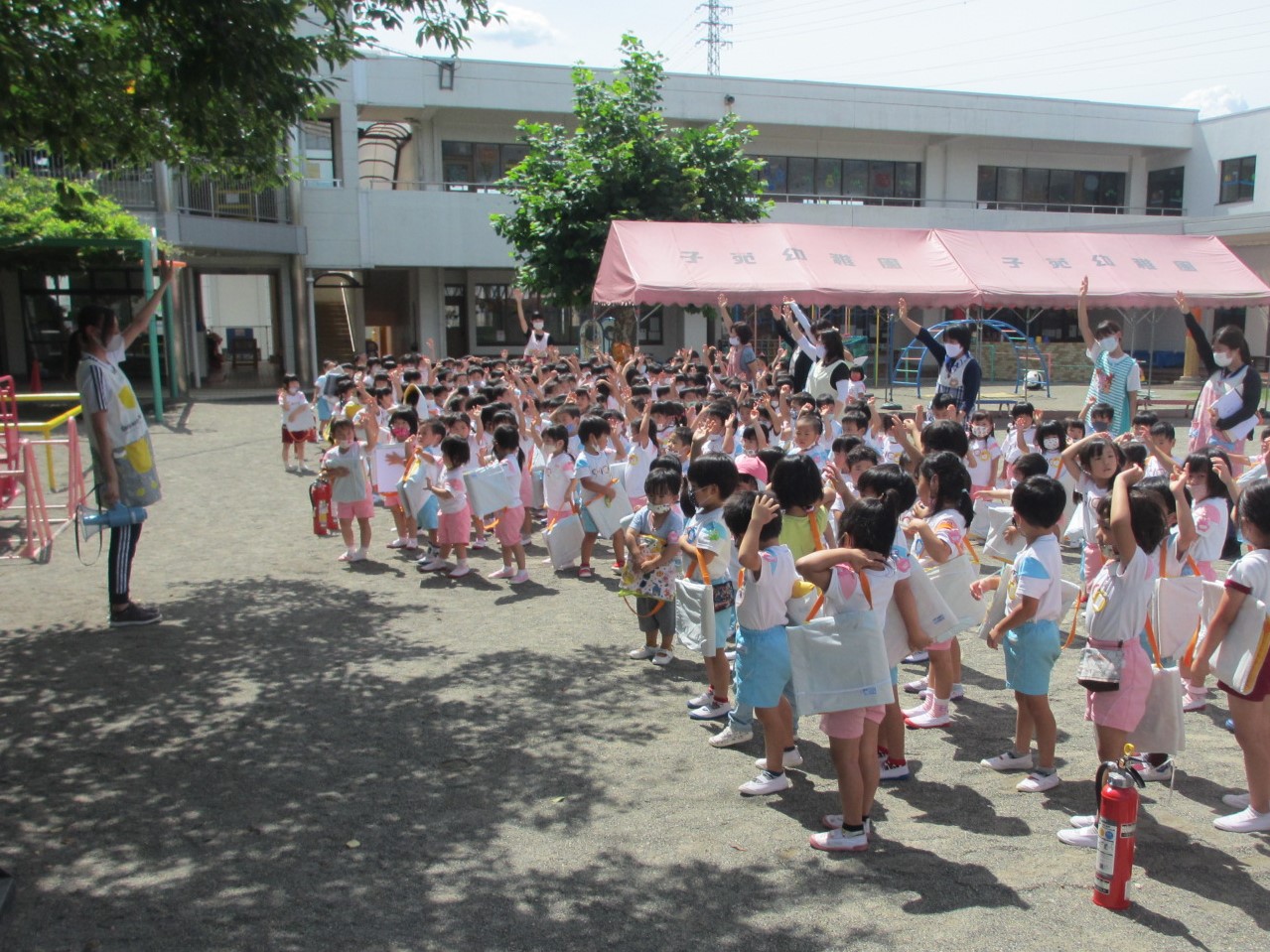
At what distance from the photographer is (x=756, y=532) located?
3896 mm

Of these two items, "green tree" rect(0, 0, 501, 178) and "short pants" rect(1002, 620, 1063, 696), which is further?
"green tree" rect(0, 0, 501, 178)

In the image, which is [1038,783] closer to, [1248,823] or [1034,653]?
[1034,653]

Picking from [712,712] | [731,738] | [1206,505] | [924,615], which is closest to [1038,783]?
[924,615]

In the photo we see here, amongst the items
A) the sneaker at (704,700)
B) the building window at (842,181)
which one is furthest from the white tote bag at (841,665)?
the building window at (842,181)

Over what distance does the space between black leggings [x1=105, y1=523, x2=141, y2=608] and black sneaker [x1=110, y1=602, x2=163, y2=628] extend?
0.18ft

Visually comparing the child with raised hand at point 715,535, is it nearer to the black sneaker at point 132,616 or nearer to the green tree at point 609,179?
the black sneaker at point 132,616

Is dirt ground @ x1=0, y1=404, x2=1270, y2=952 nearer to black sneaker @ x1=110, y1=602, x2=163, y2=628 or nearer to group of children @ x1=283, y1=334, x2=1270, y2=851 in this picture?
black sneaker @ x1=110, y1=602, x2=163, y2=628

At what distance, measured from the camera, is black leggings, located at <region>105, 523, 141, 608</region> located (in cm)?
659

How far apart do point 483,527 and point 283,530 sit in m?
2.21

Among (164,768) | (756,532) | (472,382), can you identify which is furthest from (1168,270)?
(164,768)

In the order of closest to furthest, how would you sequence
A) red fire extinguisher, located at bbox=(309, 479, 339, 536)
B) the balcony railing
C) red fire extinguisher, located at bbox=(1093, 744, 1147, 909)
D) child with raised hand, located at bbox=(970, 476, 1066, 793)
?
red fire extinguisher, located at bbox=(1093, 744, 1147, 909) < child with raised hand, located at bbox=(970, 476, 1066, 793) < red fire extinguisher, located at bbox=(309, 479, 339, 536) < the balcony railing

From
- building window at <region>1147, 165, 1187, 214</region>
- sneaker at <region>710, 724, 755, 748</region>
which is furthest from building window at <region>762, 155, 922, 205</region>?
sneaker at <region>710, 724, 755, 748</region>

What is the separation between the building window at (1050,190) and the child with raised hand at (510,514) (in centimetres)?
2947

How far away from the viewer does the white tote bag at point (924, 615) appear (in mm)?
4199
